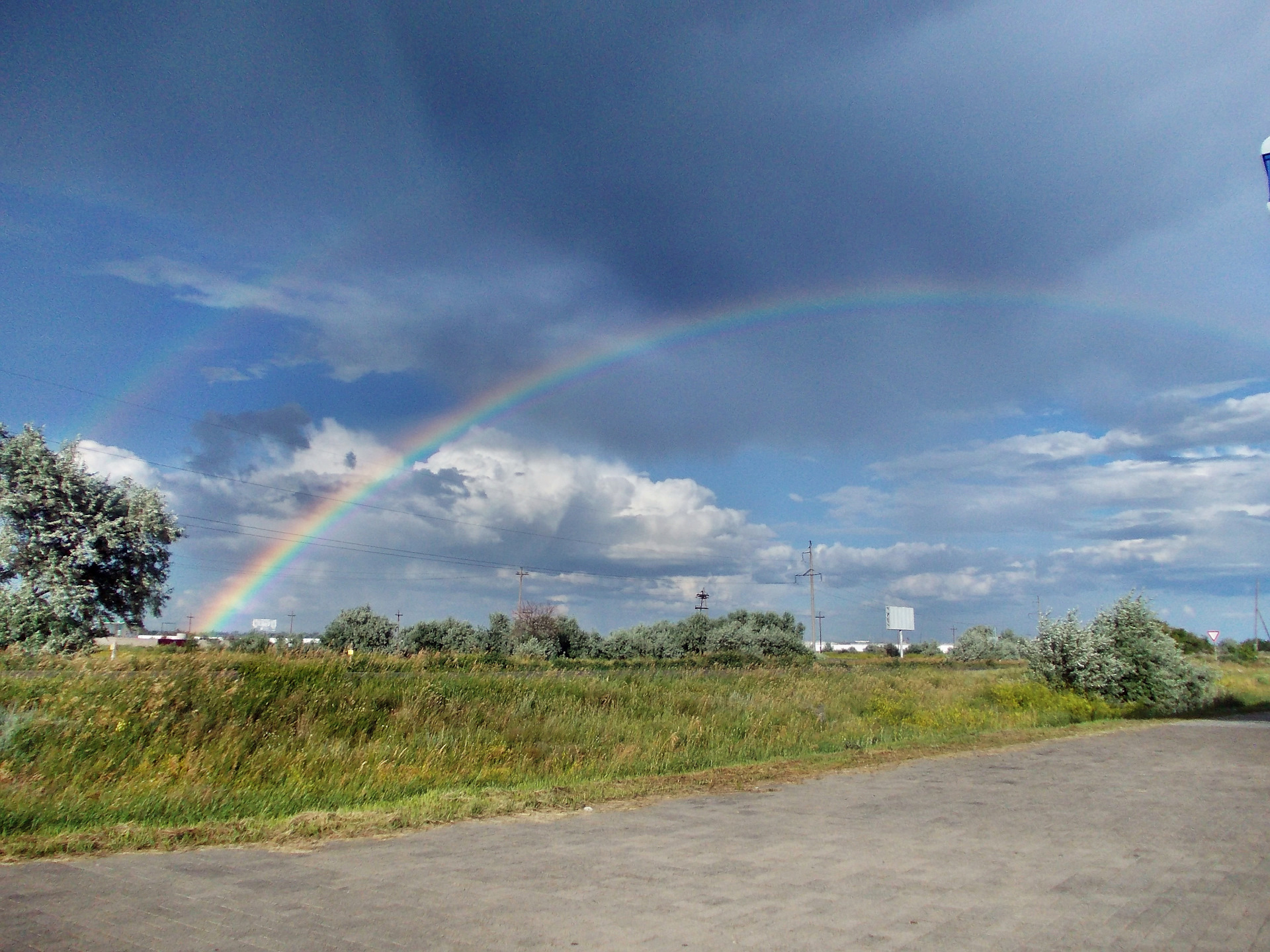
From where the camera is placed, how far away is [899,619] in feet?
385

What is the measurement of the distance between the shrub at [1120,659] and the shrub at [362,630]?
4197cm

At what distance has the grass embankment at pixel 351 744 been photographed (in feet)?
27.8

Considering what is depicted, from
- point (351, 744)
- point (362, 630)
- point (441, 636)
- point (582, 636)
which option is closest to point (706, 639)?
point (582, 636)

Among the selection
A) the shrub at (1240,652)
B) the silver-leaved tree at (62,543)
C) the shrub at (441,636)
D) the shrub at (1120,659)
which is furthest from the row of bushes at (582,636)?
the shrub at (1240,652)

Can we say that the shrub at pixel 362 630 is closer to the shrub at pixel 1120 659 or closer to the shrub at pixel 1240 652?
the shrub at pixel 1120 659

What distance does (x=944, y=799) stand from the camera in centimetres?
1027

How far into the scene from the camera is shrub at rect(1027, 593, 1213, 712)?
26.6 m

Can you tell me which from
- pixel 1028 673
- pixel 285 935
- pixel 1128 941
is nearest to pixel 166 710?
pixel 285 935

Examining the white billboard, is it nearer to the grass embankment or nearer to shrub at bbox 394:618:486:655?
shrub at bbox 394:618:486:655

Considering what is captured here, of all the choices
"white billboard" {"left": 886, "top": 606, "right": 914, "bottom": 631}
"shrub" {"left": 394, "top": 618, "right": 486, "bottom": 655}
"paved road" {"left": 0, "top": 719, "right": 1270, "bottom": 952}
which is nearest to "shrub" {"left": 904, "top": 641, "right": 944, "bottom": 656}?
"white billboard" {"left": 886, "top": 606, "right": 914, "bottom": 631}

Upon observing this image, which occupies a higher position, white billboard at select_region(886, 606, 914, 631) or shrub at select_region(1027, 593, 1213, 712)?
white billboard at select_region(886, 606, 914, 631)

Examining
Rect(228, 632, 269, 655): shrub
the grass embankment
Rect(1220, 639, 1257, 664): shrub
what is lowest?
the grass embankment

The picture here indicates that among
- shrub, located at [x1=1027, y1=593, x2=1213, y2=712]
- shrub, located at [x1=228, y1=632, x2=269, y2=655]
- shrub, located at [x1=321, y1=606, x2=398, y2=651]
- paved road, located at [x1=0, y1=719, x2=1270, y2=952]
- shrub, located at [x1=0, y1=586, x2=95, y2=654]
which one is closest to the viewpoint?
paved road, located at [x1=0, y1=719, x2=1270, y2=952]

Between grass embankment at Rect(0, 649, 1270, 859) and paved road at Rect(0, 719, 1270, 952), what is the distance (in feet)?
3.62
